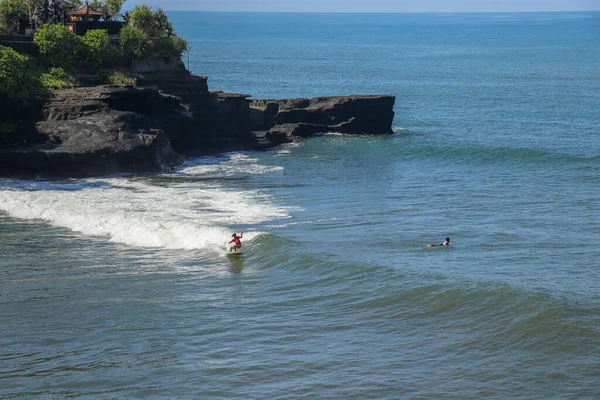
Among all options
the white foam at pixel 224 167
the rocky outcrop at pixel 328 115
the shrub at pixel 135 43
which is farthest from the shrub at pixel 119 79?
the rocky outcrop at pixel 328 115

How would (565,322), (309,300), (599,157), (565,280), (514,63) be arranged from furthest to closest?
(514,63)
(599,157)
(565,280)
(309,300)
(565,322)

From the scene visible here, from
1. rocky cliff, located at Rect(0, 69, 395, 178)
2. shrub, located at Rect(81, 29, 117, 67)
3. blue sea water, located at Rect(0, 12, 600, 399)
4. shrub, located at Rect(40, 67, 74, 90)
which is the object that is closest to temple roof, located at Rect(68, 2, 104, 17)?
shrub, located at Rect(81, 29, 117, 67)

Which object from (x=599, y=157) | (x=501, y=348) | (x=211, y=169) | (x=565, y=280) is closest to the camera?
(x=501, y=348)

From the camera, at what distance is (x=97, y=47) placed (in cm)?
5281

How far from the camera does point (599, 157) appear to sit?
172 feet

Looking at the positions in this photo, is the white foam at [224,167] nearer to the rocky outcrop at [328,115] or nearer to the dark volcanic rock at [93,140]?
the dark volcanic rock at [93,140]

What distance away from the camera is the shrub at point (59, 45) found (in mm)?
51156

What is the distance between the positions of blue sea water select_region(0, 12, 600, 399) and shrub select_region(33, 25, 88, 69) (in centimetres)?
951

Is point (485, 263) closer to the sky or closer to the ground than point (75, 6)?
closer to the ground

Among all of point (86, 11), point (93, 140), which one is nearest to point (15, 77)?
point (93, 140)

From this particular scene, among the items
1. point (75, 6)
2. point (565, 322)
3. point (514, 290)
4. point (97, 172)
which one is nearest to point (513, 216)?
point (514, 290)

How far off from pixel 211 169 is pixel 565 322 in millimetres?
28638

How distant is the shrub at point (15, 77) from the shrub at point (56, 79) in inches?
31.2

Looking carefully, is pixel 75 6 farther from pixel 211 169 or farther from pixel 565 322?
pixel 565 322
